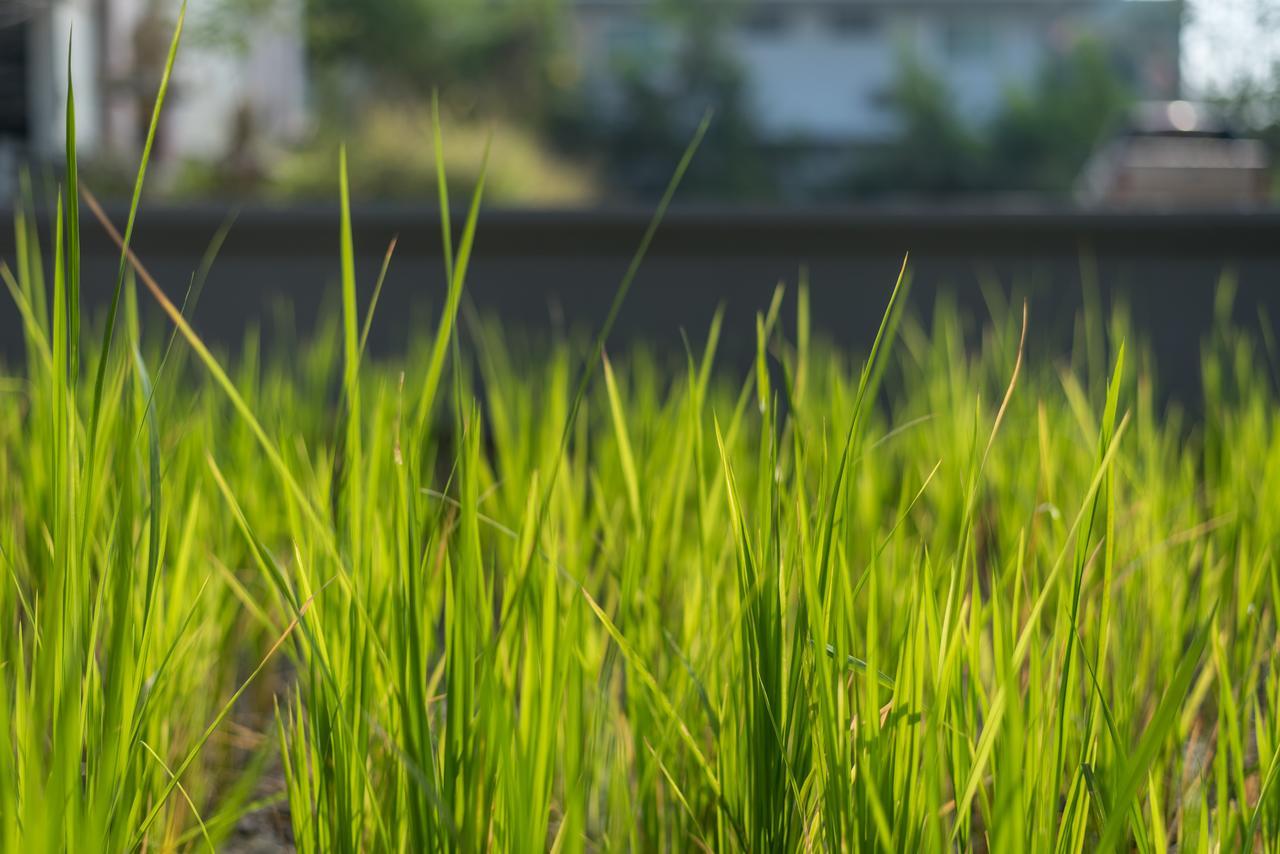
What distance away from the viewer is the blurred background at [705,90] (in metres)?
10.5

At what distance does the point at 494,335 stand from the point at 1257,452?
1.45 m

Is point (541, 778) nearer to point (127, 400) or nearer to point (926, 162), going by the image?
point (127, 400)

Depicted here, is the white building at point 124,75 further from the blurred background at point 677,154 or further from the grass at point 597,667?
the grass at point 597,667

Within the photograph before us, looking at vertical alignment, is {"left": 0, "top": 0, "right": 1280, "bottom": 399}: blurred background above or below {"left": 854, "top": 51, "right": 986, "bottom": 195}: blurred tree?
above

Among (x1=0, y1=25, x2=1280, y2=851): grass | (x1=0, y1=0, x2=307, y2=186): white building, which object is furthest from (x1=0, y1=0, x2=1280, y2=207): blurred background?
(x1=0, y1=25, x2=1280, y2=851): grass

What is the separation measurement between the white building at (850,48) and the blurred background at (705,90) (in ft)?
0.17

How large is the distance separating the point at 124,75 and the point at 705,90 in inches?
690

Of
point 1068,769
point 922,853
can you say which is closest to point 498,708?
point 922,853

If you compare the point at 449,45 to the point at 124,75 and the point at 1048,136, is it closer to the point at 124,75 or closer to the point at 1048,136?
the point at 1048,136

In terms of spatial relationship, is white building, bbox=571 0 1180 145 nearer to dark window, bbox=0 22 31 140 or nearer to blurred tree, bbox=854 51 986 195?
blurred tree, bbox=854 51 986 195

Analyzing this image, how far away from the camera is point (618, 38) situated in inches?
1169

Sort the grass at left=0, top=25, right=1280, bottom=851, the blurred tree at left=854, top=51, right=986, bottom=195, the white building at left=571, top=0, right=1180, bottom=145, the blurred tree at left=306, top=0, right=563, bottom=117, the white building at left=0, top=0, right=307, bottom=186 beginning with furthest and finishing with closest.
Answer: the white building at left=571, top=0, right=1180, bottom=145
the blurred tree at left=854, top=51, right=986, bottom=195
the blurred tree at left=306, top=0, right=563, bottom=117
the white building at left=0, top=0, right=307, bottom=186
the grass at left=0, top=25, right=1280, bottom=851

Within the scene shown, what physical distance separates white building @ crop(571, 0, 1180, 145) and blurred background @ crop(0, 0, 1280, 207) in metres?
0.05

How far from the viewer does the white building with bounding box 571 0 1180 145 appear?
2742 centimetres
